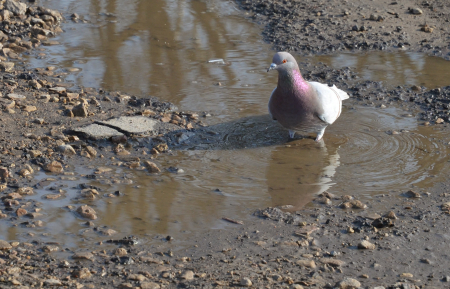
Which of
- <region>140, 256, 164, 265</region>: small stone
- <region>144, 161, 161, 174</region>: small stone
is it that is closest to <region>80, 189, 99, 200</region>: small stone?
<region>144, 161, 161, 174</region>: small stone

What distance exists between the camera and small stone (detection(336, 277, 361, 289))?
117 inches

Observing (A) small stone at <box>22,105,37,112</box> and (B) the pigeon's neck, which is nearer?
(B) the pigeon's neck

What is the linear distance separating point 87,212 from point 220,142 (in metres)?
1.80

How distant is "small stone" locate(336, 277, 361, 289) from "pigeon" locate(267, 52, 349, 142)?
7.08 ft

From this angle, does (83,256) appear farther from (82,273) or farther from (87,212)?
(87,212)

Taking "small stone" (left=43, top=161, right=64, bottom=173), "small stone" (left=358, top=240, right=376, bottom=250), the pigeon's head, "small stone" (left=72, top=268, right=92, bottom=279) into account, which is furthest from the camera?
the pigeon's head

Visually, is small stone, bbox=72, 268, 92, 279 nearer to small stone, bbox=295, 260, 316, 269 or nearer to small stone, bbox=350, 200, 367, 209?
small stone, bbox=295, 260, 316, 269

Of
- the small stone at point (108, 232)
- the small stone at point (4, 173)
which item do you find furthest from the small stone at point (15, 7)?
the small stone at point (108, 232)

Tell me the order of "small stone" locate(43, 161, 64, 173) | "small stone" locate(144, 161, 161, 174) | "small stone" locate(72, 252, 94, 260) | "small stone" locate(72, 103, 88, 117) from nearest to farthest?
"small stone" locate(72, 252, 94, 260) → "small stone" locate(43, 161, 64, 173) → "small stone" locate(144, 161, 161, 174) → "small stone" locate(72, 103, 88, 117)

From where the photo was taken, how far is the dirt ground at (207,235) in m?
3.02

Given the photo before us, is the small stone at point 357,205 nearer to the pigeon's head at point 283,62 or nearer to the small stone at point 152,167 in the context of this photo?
the pigeon's head at point 283,62

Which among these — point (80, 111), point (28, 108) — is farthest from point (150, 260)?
point (28, 108)

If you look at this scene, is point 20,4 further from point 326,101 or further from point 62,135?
point 326,101

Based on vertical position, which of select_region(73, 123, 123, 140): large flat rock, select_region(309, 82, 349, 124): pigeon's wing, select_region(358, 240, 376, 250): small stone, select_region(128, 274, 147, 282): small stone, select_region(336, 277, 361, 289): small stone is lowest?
select_region(73, 123, 123, 140): large flat rock
